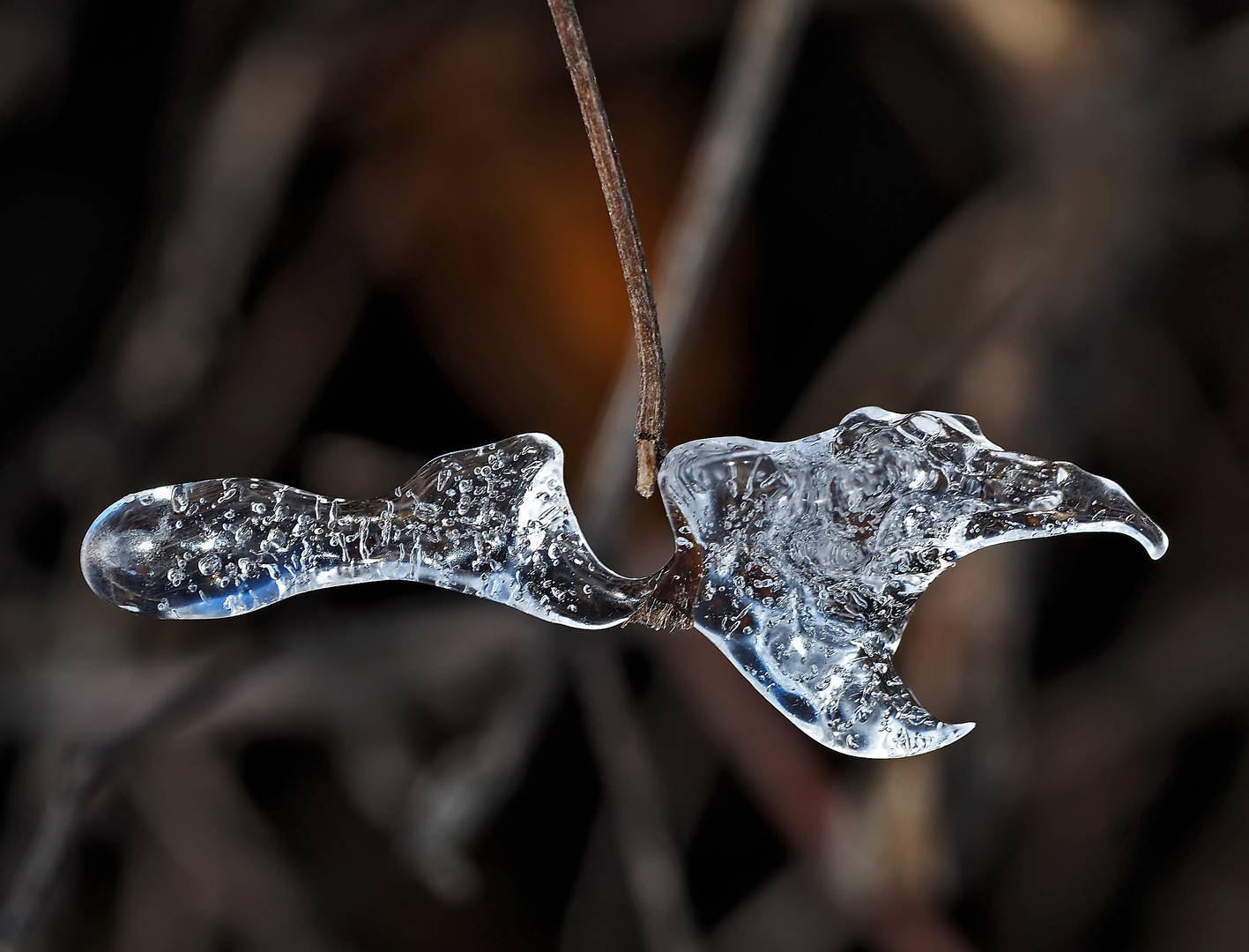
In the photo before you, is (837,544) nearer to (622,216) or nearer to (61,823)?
(622,216)

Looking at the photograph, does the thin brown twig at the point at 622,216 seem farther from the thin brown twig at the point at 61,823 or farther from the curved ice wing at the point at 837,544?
the thin brown twig at the point at 61,823

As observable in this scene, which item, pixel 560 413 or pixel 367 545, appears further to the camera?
pixel 560 413

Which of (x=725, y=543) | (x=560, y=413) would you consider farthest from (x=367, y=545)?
(x=560, y=413)

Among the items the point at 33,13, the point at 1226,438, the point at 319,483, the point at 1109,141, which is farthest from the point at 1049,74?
the point at 33,13

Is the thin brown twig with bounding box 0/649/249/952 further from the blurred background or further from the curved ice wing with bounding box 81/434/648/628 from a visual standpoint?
the curved ice wing with bounding box 81/434/648/628

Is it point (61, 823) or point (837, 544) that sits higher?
point (837, 544)

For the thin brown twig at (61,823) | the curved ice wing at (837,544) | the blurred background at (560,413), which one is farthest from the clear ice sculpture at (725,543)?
the blurred background at (560,413)
